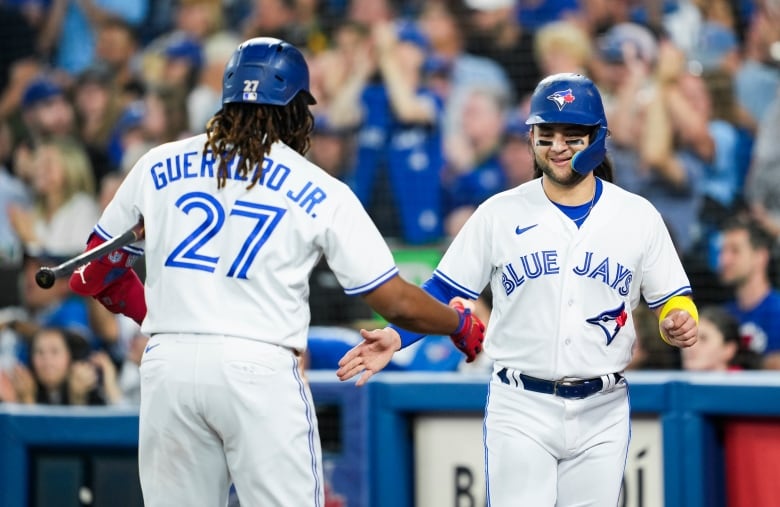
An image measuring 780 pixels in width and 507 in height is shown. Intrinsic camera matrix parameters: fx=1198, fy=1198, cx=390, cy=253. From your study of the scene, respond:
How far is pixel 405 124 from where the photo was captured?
25.4 feet

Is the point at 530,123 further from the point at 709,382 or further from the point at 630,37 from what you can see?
the point at 630,37

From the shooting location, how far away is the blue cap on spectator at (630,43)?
7129 millimetres

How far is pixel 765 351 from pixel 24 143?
5.59m

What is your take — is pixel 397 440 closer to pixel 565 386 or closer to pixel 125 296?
pixel 565 386

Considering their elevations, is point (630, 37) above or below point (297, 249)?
above

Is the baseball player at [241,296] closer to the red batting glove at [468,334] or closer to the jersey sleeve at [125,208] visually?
the jersey sleeve at [125,208]

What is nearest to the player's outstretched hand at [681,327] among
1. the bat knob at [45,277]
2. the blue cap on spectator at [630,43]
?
the bat knob at [45,277]

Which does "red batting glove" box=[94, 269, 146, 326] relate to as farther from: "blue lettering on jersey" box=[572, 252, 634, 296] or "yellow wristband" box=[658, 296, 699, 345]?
"yellow wristband" box=[658, 296, 699, 345]

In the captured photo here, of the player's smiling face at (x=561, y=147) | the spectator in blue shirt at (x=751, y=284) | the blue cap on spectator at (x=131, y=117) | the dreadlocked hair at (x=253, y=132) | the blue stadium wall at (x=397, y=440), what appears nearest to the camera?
the dreadlocked hair at (x=253, y=132)

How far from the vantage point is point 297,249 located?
2936 mm

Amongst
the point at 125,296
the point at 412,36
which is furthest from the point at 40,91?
the point at 125,296

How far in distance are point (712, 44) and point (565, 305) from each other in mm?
4302

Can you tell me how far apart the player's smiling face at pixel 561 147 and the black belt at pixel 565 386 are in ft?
1.84

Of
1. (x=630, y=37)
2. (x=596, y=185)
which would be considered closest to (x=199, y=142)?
(x=596, y=185)
